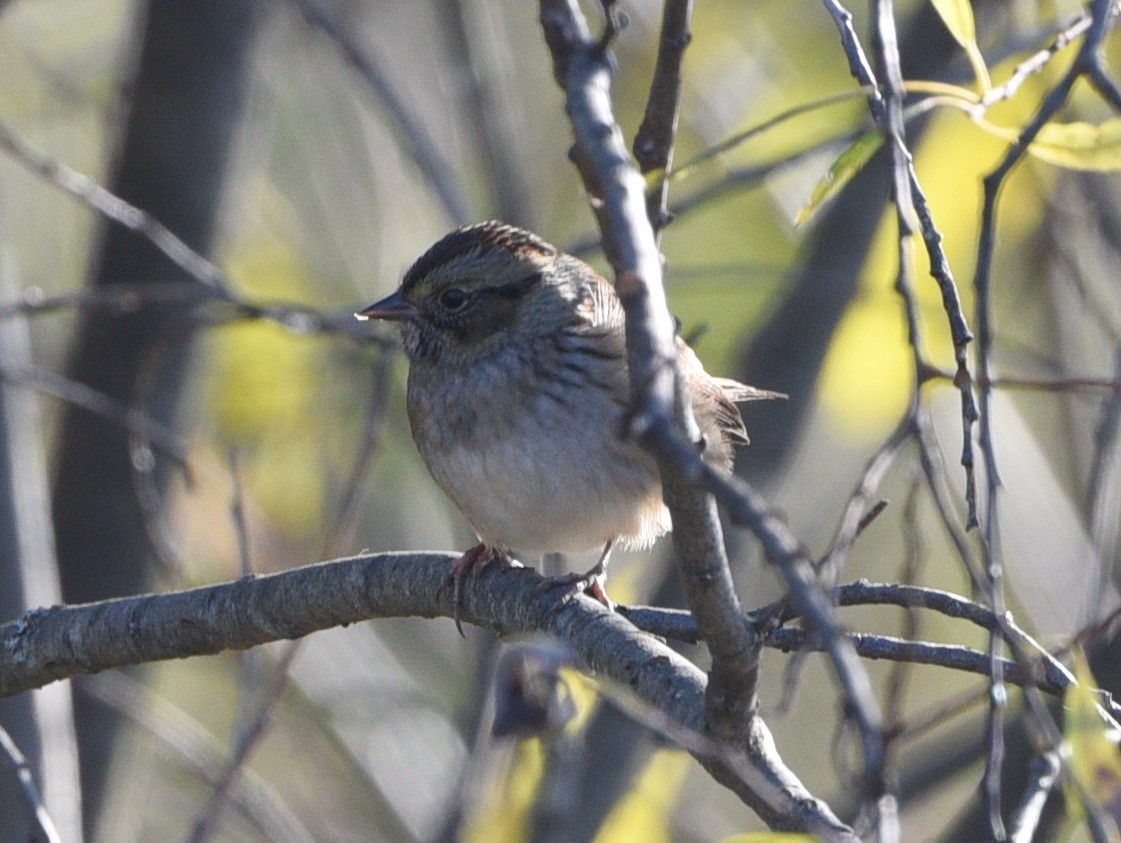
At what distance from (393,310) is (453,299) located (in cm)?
16

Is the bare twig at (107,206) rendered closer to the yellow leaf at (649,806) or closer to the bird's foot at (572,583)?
the bird's foot at (572,583)

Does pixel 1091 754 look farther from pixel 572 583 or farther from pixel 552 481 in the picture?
pixel 552 481

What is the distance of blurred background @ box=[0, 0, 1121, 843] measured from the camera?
187 inches

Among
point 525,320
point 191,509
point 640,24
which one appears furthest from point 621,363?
point 191,509

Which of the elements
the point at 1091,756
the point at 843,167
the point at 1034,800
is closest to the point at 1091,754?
the point at 1091,756

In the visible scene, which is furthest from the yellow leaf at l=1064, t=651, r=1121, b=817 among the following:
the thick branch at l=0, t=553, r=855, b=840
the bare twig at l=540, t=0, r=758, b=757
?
the thick branch at l=0, t=553, r=855, b=840

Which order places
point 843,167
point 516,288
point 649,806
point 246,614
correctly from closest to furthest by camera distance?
point 843,167, point 246,614, point 516,288, point 649,806

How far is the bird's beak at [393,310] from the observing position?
4.19m

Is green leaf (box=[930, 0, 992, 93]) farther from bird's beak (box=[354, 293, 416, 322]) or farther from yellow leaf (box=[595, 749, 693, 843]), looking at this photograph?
yellow leaf (box=[595, 749, 693, 843])

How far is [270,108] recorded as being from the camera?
636 cm

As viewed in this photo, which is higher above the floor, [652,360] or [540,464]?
[540,464]

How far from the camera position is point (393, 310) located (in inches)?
166

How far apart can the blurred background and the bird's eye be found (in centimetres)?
34

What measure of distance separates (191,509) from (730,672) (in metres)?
4.61
